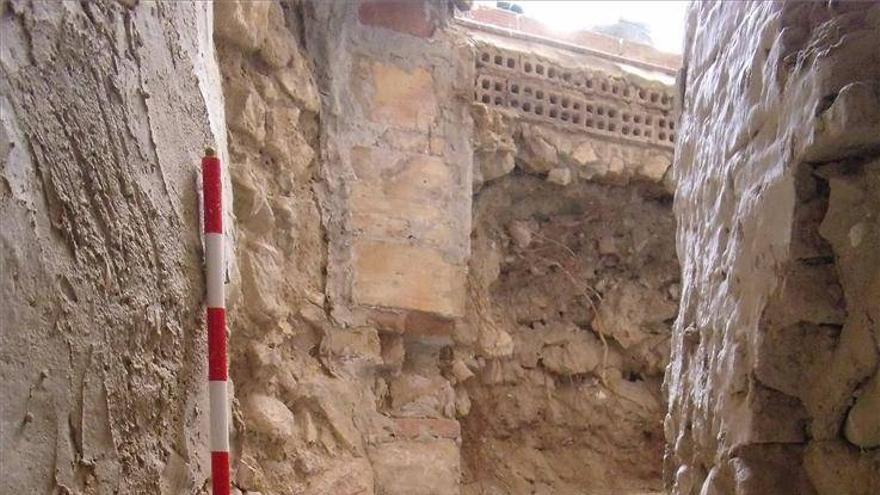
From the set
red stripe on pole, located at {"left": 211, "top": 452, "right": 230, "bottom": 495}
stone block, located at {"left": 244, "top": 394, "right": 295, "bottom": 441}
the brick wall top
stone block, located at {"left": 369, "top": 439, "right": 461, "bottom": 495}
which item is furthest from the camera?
the brick wall top

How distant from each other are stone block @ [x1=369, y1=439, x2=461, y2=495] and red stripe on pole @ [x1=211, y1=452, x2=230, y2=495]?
105 cm

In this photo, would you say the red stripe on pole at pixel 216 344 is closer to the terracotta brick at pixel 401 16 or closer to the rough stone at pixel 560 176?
the terracotta brick at pixel 401 16

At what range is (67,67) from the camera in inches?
30.1

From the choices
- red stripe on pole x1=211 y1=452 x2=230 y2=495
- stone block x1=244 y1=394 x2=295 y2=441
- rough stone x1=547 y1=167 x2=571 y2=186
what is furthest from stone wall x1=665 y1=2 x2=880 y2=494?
rough stone x1=547 y1=167 x2=571 y2=186

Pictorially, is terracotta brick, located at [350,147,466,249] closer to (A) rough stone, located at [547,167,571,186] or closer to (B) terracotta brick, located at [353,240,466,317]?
(B) terracotta brick, located at [353,240,466,317]

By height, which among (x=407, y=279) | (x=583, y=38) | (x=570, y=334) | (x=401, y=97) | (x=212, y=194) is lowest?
(x=570, y=334)

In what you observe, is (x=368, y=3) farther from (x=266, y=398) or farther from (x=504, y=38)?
(x=266, y=398)

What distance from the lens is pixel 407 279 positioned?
2336mm

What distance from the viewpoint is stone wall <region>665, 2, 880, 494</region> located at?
3.17ft

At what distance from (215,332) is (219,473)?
0.20 meters

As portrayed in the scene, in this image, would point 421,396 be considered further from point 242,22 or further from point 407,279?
point 242,22

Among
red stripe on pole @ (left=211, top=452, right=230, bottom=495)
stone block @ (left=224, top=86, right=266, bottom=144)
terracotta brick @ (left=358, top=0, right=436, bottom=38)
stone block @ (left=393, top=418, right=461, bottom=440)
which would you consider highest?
terracotta brick @ (left=358, top=0, right=436, bottom=38)

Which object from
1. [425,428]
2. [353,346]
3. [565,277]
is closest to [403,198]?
[353,346]

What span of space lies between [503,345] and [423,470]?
2.18 ft
